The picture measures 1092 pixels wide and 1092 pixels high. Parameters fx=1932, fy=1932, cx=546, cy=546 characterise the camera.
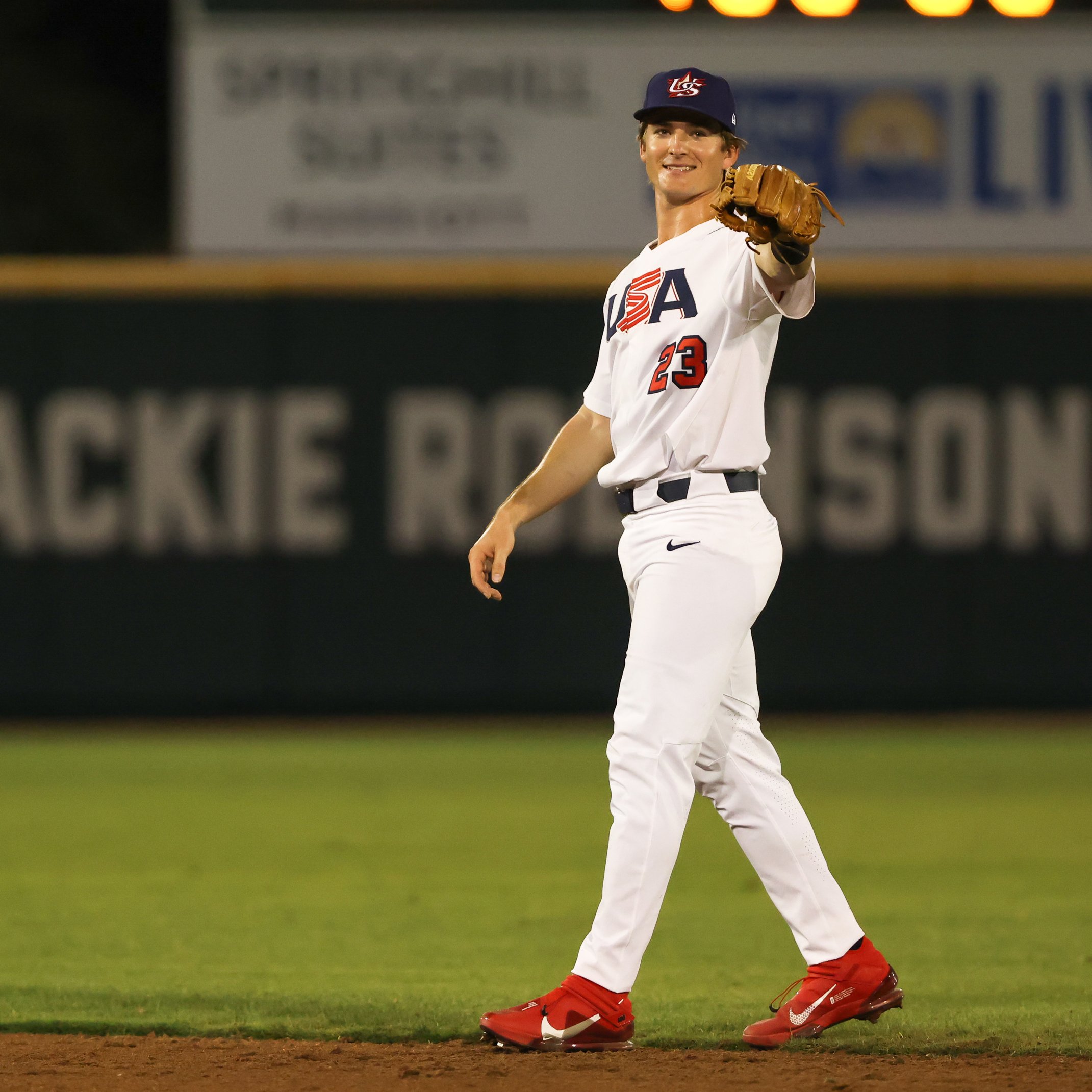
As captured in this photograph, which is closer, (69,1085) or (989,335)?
(69,1085)

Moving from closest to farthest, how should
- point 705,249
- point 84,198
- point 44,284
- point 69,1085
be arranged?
point 69,1085 < point 705,249 < point 44,284 < point 84,198

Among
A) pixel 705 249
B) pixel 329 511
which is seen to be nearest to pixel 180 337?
pixel 329 511

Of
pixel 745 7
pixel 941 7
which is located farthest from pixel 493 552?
pixel 941 7

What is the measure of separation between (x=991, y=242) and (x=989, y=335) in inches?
21.0

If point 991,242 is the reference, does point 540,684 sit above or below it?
below

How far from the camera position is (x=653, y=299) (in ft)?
12.8

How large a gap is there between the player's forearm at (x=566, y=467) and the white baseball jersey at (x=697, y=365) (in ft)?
0.58

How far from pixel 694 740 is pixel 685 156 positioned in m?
1.18

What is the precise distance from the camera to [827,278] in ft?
33.9

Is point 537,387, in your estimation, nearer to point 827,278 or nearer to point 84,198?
point 827,278

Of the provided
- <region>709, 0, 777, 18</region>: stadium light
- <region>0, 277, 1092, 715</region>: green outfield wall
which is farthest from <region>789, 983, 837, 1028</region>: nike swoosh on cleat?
<region>709, 0, 777, 18</region>: stadium light

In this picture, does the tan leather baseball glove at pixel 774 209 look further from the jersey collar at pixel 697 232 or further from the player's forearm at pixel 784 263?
the jersey collar at pixel 697 232

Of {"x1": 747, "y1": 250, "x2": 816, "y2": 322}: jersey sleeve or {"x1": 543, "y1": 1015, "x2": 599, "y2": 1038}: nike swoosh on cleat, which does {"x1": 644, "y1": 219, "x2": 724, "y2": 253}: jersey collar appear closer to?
{"x1": 747, "y1": 250, "x2": 816, "y2": 322}: jersey sleeve

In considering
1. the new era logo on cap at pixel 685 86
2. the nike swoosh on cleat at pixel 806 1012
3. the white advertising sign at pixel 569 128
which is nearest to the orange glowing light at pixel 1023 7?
the white advertising sign at pixel 569 128
